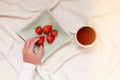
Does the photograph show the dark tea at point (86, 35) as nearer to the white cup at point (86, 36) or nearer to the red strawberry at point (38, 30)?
the white cup at point (86, 36)

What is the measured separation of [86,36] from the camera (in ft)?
2.87

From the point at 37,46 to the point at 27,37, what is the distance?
0.16 feet

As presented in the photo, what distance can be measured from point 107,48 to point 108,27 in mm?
73

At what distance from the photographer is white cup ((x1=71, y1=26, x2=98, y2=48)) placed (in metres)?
0.87

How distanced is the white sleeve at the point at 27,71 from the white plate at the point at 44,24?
5cm

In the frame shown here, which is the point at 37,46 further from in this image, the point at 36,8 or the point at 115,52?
the point at 115,52

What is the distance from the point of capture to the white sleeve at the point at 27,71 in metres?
0.84

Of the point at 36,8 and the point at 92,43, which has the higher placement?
the point at 36,8

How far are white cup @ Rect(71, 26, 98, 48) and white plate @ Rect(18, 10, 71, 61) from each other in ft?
0.11

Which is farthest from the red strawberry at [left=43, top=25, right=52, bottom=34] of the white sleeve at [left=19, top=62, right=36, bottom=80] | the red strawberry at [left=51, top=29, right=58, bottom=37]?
the white sleeve at [left=19, top=62, right=36, bottom=80]

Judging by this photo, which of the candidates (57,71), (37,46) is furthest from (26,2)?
(57,71)

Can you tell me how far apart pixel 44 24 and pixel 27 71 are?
18cm

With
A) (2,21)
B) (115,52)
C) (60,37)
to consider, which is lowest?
(115,52)

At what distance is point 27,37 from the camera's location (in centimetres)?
89
